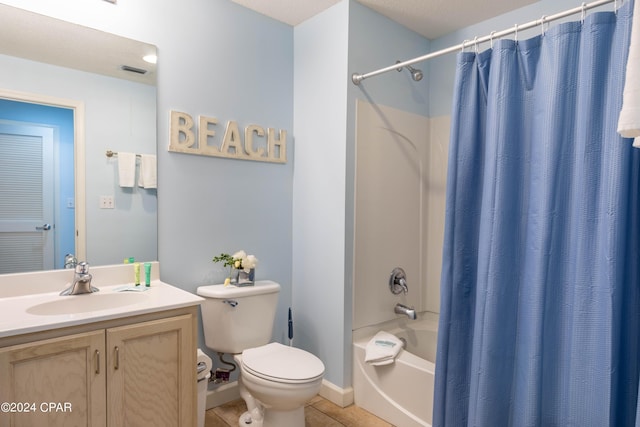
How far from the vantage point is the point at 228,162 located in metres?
2.46

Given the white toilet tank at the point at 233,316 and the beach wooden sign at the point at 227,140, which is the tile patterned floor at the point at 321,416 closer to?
A: the white toilet tank at the point at 233,316

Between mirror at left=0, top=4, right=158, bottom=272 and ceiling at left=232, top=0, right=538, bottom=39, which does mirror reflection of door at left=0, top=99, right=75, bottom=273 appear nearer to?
mirror at left=0, top=4, right=158, bottom=272

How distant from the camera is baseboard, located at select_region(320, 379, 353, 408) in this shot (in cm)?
244

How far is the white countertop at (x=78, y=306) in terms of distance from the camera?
1422 millimetres

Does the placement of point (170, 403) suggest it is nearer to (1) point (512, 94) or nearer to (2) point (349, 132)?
(2) point (349, 132)

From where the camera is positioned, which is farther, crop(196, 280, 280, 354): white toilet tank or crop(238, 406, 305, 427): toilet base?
crop(196, 280, 280, 354): white toilet tank

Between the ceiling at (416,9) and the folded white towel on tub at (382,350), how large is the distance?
2029 millimetres

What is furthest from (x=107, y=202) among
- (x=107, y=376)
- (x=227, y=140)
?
(x=107, y=376)

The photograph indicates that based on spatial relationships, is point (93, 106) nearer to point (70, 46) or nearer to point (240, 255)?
point (70, 46)

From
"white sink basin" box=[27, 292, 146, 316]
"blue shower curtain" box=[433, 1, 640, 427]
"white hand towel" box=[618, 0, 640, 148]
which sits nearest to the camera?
"white hand towel" box=[618, 0, 640, 148]

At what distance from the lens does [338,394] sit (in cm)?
246

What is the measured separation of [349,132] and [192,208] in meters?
1.02

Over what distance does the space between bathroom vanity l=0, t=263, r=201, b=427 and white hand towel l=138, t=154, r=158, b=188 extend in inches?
22.4

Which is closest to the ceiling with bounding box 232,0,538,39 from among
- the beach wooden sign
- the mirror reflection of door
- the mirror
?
the beach wooden sign
